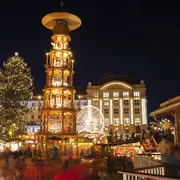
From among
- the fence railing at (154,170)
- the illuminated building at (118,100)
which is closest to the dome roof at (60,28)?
the fence railing at (154,170)

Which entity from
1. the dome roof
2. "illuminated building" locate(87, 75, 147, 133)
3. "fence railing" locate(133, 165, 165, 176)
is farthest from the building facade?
"fence railing" locate(133, 165, 165, 176)

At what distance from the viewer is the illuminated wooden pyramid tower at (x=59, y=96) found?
3097cm

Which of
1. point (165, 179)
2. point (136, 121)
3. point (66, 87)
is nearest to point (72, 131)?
point (66, 87)

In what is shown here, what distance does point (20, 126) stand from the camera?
41.3 metres

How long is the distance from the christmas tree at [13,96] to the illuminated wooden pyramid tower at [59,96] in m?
8.31

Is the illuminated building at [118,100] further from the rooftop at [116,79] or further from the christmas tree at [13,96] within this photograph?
the christmas tree at [13,96]

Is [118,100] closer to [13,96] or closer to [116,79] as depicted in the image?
[116,79]

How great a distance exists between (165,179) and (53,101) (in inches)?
1075

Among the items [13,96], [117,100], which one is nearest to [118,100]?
[117,100]

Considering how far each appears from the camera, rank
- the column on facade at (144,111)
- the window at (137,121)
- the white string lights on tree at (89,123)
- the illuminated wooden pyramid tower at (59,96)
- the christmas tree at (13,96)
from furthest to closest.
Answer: the window at (137,121), the column on facade at (144,111), the white string lights on tree at (89,123), the christmas tree at (13,96), the illuminated wooden pyramid tower at (59,96)

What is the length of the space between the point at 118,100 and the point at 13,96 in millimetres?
47565

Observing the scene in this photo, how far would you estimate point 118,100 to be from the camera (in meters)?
83.8

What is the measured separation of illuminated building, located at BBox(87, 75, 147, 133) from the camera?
270 feet

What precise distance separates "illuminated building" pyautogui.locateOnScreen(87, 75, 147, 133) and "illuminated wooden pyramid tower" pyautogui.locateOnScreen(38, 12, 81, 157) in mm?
48572
